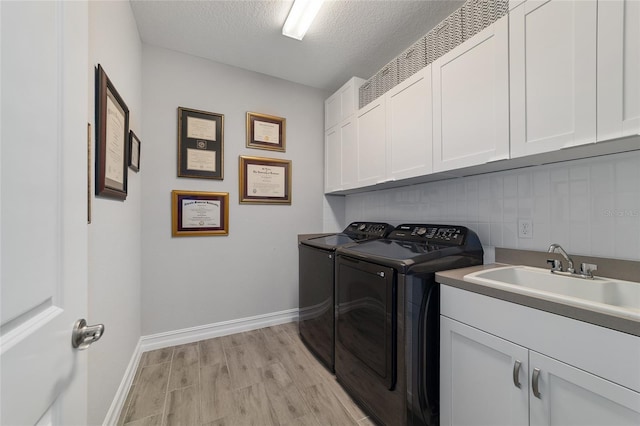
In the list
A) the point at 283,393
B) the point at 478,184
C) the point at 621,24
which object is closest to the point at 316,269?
the point at 283,393

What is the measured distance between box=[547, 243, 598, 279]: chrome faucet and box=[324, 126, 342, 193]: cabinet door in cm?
179

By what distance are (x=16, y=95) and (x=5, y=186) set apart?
156 millimetres

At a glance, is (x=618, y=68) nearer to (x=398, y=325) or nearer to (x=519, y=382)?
(x=519, y=382)

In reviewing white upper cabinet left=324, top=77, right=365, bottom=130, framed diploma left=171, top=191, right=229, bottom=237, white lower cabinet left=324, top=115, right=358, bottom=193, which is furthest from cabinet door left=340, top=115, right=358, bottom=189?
framed diploma left=171, top=191, right=229, bottom=237

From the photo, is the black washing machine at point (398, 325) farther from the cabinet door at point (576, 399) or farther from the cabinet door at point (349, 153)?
the cabinet door at point (349, 153)

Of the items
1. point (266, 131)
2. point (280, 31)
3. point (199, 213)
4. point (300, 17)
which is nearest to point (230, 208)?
point (199, 213)

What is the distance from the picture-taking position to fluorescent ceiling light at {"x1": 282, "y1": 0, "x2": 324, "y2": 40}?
5.54 feet

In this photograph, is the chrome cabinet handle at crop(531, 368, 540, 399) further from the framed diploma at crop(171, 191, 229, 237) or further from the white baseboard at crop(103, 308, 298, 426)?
the framed diploma at crop(171, 191, 229, 237)

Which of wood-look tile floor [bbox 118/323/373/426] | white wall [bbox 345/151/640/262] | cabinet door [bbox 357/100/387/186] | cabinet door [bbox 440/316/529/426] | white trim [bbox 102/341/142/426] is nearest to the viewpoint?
cabinet door [bbox 440/316/529/426]

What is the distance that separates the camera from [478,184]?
1.70m

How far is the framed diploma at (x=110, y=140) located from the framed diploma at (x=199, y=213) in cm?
77

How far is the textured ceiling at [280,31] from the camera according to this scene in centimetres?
Answer: 176

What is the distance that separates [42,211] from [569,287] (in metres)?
1.92

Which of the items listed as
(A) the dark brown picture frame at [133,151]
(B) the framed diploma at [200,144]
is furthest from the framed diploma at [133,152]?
(B) the framed diploma at [200,144]
